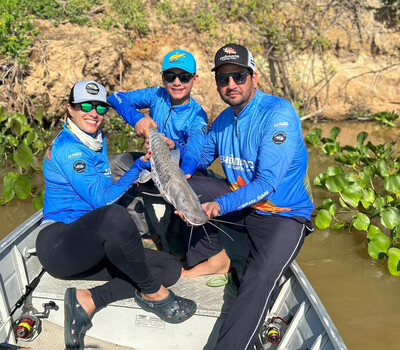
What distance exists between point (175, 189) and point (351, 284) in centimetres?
298

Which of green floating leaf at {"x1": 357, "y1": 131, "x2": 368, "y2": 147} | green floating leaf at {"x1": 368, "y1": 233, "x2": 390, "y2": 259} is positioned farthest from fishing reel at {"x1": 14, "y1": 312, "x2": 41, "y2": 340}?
green floating leaf at {"x1": 357, "y1": 131, "x2": 368, "y2": 147}

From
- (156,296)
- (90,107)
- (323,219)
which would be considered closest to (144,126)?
(90,107)

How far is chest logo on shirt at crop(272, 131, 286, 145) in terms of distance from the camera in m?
2.96

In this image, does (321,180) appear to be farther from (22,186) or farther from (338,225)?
(22,186)

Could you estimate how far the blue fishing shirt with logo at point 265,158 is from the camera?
2.90 metres

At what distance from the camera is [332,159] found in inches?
327

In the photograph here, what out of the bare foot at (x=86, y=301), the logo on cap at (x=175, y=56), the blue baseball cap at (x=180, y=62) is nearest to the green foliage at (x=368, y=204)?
the blue baseball cap at (x=180, y=62)

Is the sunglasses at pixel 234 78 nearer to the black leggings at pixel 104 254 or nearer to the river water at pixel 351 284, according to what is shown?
the black leggings at pixel 104 254

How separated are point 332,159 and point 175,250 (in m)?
5.21

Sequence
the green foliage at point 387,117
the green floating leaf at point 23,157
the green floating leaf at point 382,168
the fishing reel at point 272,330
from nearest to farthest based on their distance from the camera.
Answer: the fishing reel at point 272,330, the green floating leaf at point 382,168, the green floating leaf at point 23,157, the green foliage at point 387,117

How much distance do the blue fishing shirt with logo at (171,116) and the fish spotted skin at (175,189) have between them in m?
0.67

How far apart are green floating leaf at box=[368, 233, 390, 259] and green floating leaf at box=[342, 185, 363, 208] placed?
3.20 ft

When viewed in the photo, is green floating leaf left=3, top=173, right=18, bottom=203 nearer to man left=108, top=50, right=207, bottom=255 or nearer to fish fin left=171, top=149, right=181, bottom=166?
man left=108, top=50, right=207, bottom=255

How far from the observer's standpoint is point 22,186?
6039mm
